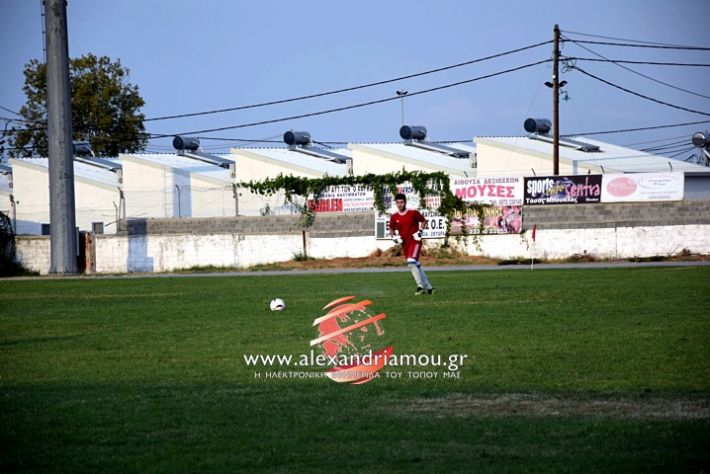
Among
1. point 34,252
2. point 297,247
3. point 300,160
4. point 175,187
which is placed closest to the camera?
point 297,247

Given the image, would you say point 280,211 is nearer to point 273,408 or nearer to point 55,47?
point 55,47

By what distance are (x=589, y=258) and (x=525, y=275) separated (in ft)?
34.2

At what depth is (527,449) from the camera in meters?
7.09

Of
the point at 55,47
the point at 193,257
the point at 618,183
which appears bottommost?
the point at 193,257

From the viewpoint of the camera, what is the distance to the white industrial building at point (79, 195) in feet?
174

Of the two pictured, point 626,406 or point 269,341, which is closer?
point 626,406

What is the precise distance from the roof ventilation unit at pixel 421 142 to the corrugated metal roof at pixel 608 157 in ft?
13.7

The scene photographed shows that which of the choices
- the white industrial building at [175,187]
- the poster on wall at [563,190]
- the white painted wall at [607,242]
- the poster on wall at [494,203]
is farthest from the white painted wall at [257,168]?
the poster on wall at [563,190]

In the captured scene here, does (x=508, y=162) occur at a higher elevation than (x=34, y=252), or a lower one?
higher

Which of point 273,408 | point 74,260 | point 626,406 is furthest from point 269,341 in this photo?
point 74,260

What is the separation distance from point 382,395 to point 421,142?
52380 millimetres

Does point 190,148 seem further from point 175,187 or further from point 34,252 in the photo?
point 34,252

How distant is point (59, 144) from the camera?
41.9m

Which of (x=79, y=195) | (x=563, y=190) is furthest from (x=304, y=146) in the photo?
(x=563, y=190)
